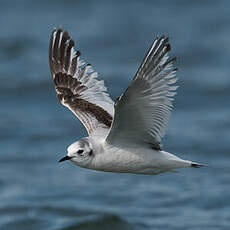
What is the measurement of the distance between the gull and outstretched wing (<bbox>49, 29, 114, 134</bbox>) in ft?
0.12

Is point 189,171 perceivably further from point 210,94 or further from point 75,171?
point 210,94

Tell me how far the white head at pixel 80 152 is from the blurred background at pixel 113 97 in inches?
241

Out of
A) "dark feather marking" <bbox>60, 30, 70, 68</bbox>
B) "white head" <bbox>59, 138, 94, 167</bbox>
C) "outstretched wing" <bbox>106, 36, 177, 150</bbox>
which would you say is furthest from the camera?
"dark feather marking" <bbox>60, 30, 70, 68</bbox>

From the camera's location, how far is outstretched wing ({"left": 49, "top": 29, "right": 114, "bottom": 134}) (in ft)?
35.3

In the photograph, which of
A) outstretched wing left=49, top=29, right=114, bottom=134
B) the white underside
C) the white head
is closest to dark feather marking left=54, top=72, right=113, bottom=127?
outstretched wing left=49, top=29, right=114, bottom=134

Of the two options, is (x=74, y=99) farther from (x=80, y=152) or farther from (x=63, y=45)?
(x=80, y=152)

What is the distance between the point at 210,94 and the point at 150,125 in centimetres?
1114

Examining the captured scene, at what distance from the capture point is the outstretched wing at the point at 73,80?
10766 mm

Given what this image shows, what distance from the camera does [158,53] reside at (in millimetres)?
8531

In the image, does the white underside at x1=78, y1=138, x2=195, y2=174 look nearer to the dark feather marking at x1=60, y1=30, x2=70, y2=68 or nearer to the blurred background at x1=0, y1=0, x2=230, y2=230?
the dark feather marking at x1=60, y1=30, x2=70, y2=68

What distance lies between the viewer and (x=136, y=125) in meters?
9.09

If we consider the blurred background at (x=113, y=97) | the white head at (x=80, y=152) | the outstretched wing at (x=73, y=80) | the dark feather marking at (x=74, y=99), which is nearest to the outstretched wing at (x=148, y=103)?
the white head at (x=80, y=152)

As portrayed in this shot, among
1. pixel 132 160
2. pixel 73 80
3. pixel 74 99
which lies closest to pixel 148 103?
pixel 132 160

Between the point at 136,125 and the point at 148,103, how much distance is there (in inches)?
13.8
